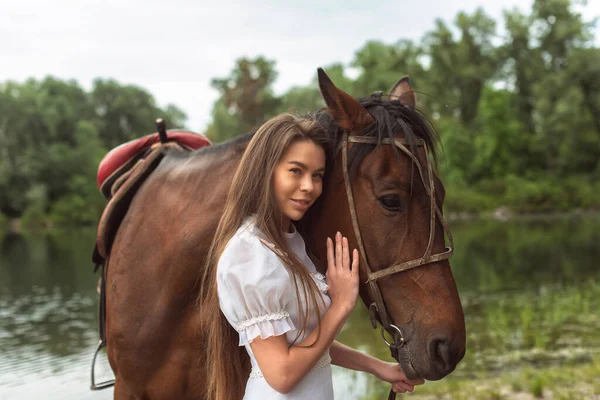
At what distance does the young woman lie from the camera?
178 centimetres

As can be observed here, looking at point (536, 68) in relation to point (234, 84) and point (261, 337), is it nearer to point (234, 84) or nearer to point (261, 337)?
point (234, 84)

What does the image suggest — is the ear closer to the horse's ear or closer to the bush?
the horse's ear

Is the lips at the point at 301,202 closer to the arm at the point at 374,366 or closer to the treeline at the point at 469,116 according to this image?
the arm at the point at 374,366

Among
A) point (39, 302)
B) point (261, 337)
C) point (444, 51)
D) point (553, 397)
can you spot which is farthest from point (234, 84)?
point (261, 337)

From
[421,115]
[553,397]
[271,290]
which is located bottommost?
[553,397]

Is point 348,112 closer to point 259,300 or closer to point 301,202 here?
point 301,202

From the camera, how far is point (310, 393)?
188 centimetres

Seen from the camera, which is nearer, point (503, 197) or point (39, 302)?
point (39, 302)

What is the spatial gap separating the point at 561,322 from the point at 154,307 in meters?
9.40

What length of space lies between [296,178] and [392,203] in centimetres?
35

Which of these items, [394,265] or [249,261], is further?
[394,265]

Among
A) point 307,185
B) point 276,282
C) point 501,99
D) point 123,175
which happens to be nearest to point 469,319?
point 123,175

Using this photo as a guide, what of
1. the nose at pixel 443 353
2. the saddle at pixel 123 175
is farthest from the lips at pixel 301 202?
the saddle at pixel 123 175

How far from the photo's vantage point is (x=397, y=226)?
197 cm
